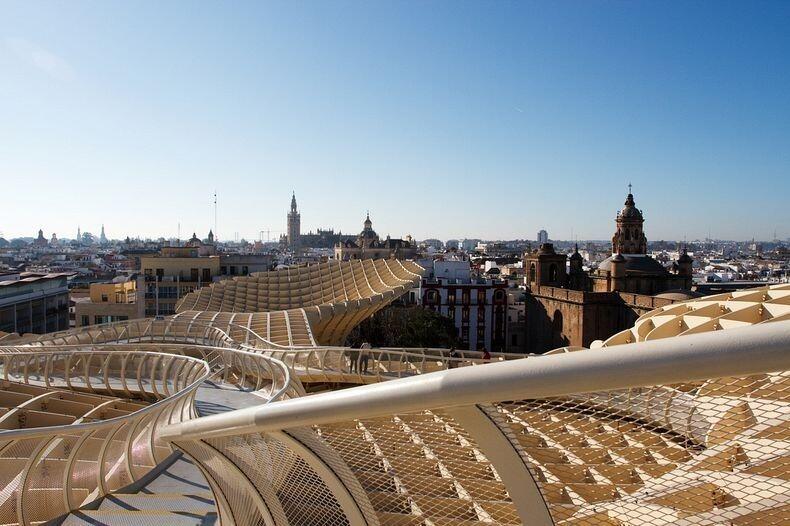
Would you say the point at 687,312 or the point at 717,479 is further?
the point at 687,312

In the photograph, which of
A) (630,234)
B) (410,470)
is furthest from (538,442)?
(630,234)

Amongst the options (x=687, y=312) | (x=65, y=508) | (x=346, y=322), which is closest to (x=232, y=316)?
(x=346, y=322)

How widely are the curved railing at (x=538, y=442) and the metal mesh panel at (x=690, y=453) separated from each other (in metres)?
0.01

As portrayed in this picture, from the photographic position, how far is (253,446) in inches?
136

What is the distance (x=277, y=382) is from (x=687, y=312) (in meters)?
9.80

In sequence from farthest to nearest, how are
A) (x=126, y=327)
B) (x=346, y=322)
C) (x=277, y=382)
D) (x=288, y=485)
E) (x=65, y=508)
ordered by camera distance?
(x=346, y=322), (x=126, y=327), (x=277, y=382), (x=65, y=508), (x=288, y=485)

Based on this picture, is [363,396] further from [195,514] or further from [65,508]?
[65,508]

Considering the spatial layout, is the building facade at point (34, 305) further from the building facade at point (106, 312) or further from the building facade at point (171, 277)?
the building facade at point (171, 277)

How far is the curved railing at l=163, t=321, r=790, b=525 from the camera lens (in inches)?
67.9

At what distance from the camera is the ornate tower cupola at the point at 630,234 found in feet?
168

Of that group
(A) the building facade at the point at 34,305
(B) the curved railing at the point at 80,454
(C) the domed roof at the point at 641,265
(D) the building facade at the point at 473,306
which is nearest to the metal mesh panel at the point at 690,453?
(B) the curved railing at the point at 80,454

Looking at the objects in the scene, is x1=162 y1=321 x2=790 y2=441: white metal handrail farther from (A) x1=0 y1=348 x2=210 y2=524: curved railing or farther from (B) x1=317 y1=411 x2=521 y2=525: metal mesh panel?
(A) x1=0 y1=348 x2=210 y2=524: curved railing

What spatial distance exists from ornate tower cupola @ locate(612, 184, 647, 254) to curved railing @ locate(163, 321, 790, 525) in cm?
5100

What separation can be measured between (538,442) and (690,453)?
783 mm
